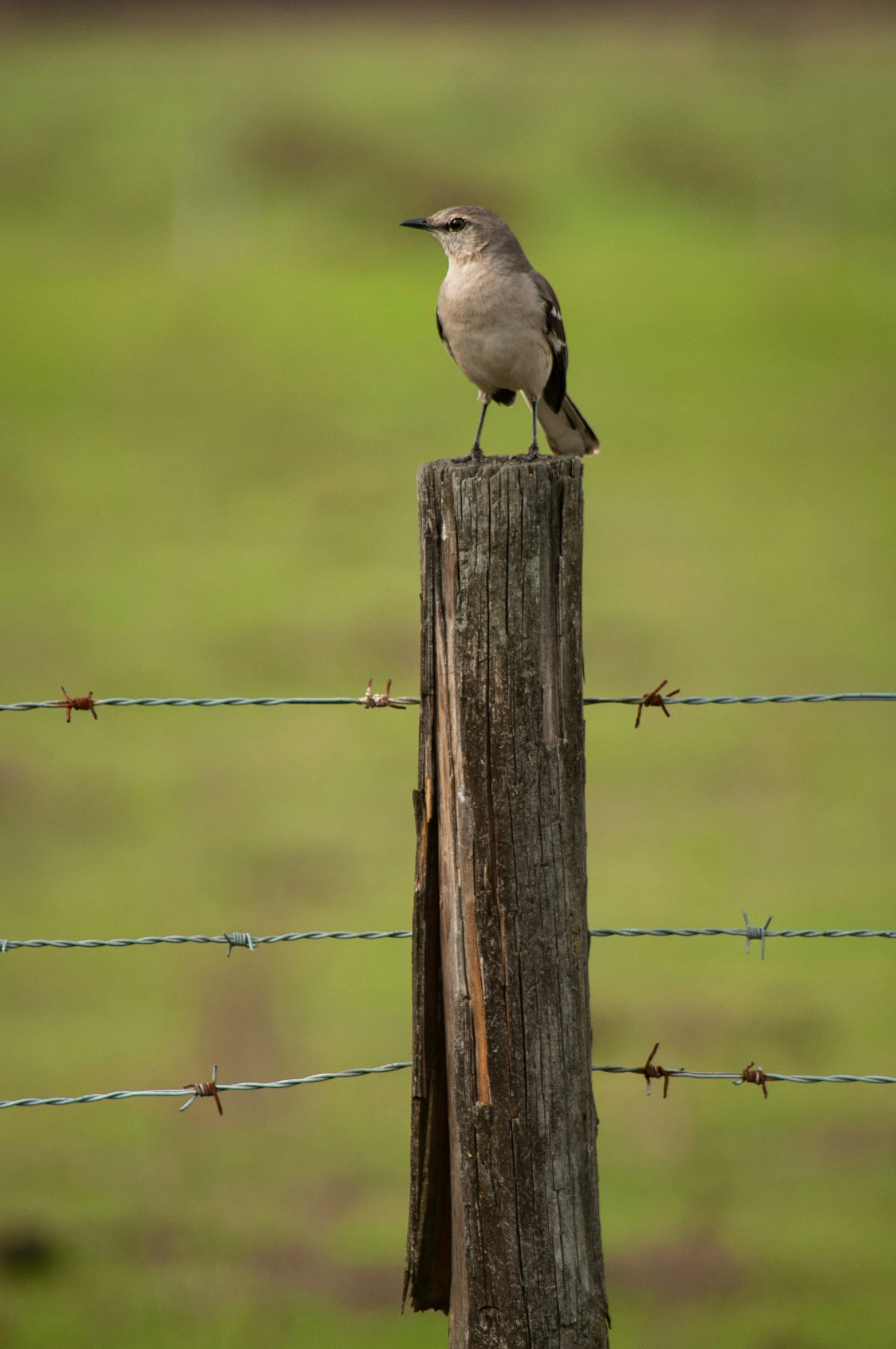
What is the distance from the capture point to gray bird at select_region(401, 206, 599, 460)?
4.76 m

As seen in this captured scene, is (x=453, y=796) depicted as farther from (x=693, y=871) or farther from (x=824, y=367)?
(x=824, y=367)

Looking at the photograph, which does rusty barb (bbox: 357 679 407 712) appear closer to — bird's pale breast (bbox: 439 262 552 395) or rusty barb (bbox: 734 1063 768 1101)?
rusty barb (bbox: 734 1063 768 1101)

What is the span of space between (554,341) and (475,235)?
490 millimetres

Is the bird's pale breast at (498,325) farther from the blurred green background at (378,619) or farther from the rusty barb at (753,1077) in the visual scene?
the blurred green background at (378,619)

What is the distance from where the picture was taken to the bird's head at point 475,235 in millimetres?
4891

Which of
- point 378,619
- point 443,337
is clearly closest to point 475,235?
point 443,337

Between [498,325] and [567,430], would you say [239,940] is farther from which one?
[567,430]

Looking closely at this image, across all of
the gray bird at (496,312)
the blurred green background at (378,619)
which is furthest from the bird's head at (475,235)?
the blurred green background at (378,619)

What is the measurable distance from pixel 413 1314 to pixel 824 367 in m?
25.0

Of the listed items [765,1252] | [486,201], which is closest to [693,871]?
[765,1252]

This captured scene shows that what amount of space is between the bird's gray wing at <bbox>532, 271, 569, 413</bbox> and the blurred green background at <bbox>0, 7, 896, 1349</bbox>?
3.78 metres

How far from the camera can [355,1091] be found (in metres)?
7.74

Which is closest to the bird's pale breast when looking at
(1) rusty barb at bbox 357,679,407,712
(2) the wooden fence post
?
(1) rusty barb at bbox 357,679,407,712

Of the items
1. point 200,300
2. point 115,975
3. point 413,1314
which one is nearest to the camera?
Answer: point 413,1314
